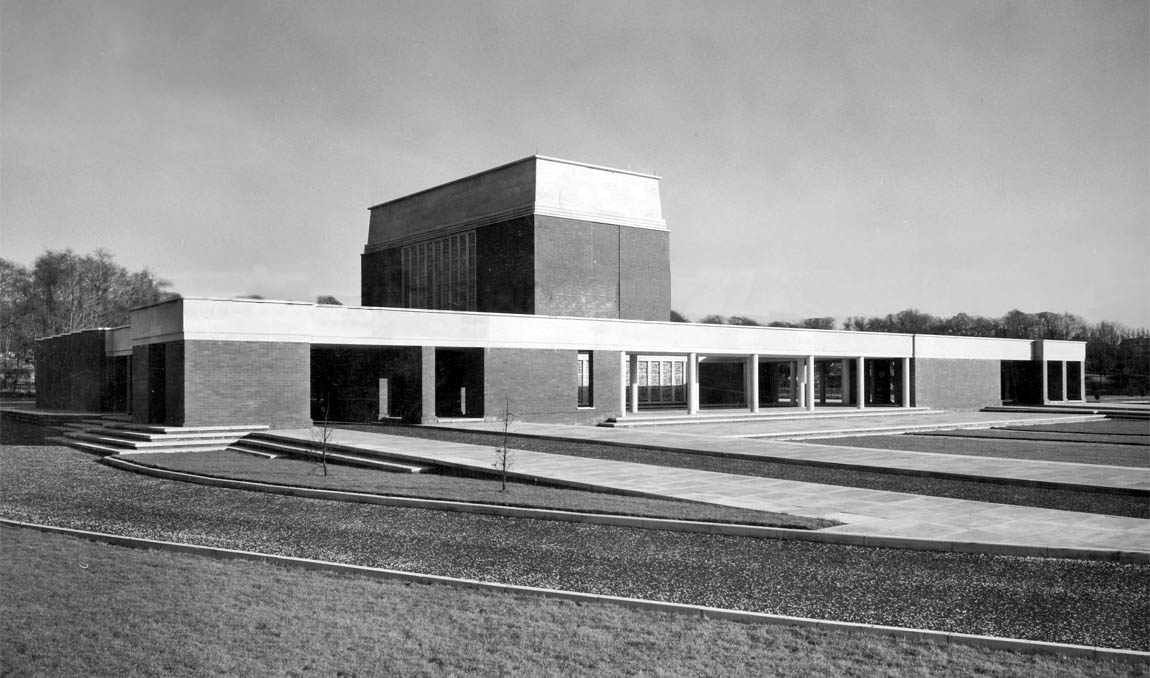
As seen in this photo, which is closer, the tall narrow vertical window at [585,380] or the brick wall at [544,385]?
the brick wall at [544,385]

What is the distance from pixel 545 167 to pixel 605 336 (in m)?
8.47

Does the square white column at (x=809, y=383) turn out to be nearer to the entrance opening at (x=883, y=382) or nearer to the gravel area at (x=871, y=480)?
the entrance opening at (x=883, y=382)

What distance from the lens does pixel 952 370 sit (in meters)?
42.4

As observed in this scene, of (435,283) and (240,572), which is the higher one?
(435,283)

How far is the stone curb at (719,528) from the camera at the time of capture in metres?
8.64

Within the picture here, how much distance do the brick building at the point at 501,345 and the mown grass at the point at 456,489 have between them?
5.92 metres

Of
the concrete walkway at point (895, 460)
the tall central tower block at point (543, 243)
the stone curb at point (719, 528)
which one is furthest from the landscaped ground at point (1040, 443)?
the tall central tower block at point (543, 243)

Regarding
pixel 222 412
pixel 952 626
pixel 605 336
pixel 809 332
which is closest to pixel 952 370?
pixel 809 332

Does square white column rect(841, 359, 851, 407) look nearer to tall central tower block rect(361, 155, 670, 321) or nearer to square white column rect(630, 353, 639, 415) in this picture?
tall central tower block rect(361, 155, 670, 321)

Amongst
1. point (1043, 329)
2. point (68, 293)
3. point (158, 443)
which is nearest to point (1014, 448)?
point (158, 443)

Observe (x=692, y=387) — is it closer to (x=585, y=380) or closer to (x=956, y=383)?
(x=585, y=380)

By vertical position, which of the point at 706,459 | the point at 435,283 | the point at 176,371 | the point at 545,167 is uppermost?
the point at 545,167

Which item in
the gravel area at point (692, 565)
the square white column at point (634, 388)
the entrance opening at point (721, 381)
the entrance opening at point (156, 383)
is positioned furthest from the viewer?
the entrance opening at point (721, 381)

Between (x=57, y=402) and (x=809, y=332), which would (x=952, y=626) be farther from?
(x=57, y=402)
